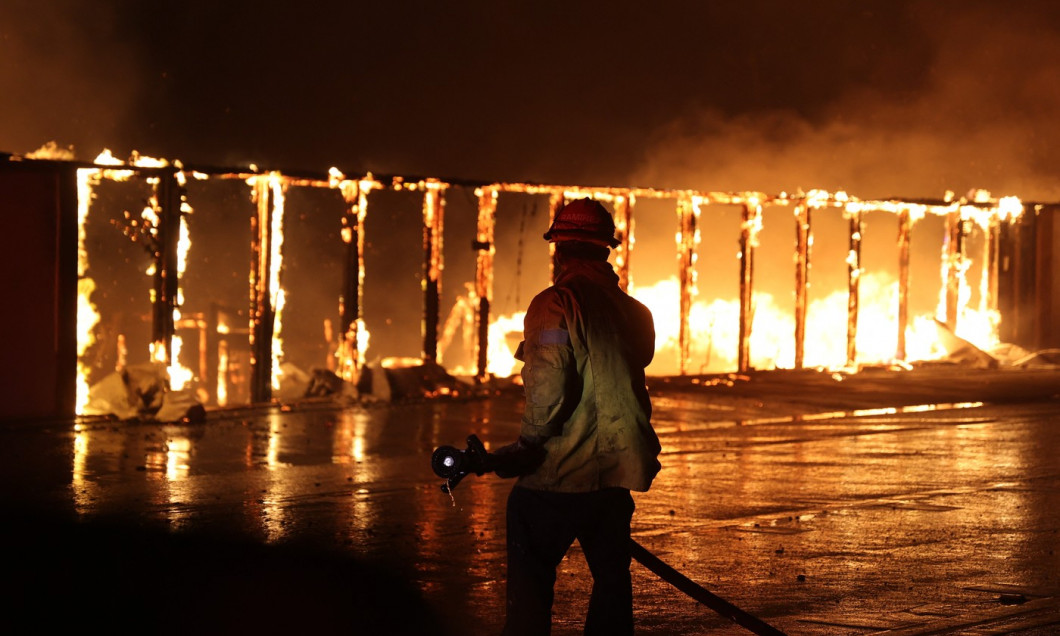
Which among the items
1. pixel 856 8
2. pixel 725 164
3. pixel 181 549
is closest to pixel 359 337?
pixel 181 549

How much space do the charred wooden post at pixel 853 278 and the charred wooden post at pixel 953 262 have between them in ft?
7.22

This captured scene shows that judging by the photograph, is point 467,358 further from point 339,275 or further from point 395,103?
point 395,103

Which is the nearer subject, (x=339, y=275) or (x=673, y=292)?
(x=673, y=292)

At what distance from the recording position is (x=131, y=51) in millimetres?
21922

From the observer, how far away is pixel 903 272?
20.2 meters

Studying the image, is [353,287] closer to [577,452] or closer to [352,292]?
[352,292]

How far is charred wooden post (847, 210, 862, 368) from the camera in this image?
19.4 meters

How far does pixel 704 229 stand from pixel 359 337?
13.4 metres

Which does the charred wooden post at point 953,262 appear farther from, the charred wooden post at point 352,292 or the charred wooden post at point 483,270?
the charred wooden post at point 352,292

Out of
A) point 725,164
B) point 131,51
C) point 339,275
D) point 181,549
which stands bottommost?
point 181,549

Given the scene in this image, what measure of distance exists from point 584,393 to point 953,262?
721 inches

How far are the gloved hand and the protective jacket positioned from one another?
0.07 feet

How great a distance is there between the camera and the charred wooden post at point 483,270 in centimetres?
1547

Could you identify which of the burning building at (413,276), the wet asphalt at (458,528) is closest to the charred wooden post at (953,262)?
the burning building at (413,276)
